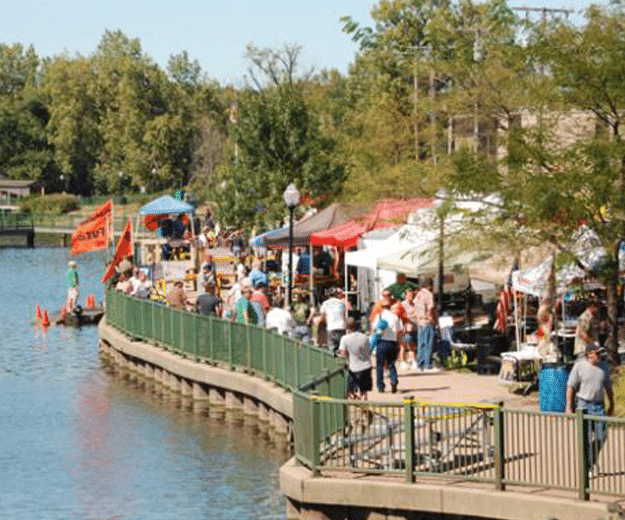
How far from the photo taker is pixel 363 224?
1678 inches

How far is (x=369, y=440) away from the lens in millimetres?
23562

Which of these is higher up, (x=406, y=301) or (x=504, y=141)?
(x=504, y=141)

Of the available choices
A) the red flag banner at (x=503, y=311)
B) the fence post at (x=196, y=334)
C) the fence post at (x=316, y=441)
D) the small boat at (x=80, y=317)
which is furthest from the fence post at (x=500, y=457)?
the small boat at (x=80, y=317)

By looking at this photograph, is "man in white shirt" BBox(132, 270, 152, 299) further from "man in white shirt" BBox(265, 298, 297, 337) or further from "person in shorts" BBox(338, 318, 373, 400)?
"person in shorts" BBox(338, 318, 373, 400)

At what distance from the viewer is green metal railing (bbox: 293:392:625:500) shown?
70.3 ft

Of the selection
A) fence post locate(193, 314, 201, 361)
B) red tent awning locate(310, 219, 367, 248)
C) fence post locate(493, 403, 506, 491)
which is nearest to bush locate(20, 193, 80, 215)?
red tent awning locate(310, 219, 367, 248)

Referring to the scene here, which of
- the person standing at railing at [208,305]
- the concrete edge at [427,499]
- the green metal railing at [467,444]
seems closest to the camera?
the concrete edge at [427,499]

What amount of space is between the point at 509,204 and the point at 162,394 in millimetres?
12451

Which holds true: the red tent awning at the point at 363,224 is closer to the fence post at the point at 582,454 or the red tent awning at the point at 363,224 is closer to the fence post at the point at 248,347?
the fence post at the point at 248,347

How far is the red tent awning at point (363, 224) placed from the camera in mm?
41281

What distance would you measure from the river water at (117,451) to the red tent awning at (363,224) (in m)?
5.19

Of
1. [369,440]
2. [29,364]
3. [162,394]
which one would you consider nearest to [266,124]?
[29,364]

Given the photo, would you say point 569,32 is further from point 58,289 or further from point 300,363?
point 58,289

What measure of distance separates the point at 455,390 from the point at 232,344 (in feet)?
20.1
